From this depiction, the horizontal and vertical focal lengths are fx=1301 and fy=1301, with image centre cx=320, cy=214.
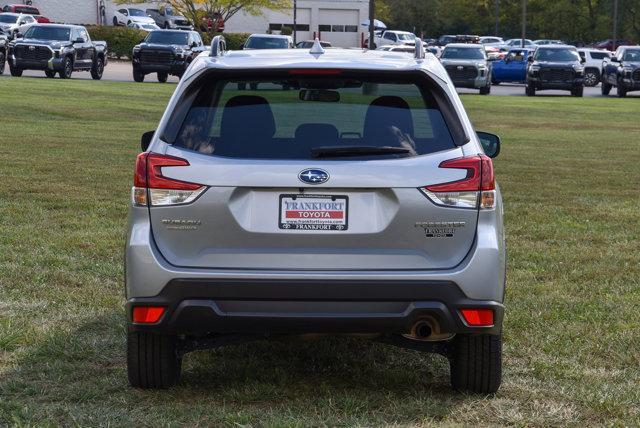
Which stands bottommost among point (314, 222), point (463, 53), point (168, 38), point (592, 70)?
point (592, 70)

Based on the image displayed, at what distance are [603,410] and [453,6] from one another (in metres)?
117

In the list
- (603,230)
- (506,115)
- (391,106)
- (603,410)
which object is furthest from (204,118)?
(506,115)

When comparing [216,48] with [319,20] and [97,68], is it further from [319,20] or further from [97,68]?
[319,20]

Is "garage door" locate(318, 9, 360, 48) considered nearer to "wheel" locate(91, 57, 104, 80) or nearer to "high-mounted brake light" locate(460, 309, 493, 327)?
"wheel" locate(91, 57, 104, 80)

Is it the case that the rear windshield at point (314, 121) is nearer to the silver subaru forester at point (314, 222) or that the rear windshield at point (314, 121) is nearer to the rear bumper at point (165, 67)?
the silver subaru forester at point (314, 222)

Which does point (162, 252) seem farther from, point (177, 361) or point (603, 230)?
point (603, 230)

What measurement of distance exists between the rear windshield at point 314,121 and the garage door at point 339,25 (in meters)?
94.0

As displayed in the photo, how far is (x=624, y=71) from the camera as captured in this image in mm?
45000

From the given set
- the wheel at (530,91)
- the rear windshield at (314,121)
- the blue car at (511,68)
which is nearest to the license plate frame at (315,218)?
the rear windshield at (314,121)

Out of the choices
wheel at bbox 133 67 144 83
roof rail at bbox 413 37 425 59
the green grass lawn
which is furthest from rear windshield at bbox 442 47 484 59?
roof rail at bbox 413 37 425 59

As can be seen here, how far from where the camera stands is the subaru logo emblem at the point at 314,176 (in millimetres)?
5461

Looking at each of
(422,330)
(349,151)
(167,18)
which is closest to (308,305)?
(422,330)

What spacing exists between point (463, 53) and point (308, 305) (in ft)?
138

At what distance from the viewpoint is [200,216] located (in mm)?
5504
